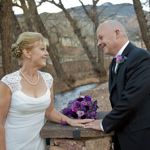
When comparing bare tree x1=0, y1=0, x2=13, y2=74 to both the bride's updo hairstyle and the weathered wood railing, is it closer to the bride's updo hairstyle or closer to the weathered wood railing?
the bride's updo hairstyle

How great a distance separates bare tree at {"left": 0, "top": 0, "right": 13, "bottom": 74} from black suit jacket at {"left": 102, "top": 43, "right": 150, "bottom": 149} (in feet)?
18.9

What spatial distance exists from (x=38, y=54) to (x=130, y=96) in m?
0.86

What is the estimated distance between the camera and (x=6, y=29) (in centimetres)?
911

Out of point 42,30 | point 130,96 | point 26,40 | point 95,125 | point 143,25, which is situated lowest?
point 42,30

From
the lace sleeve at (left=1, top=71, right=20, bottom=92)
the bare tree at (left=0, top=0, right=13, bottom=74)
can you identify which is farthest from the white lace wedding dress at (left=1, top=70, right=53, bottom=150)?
the bare tree at (left=0, top=0, right=13, bottom=74)

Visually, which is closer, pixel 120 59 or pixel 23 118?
pixel 120 59

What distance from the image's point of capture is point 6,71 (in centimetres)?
949

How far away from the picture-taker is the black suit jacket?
3072 millimetres

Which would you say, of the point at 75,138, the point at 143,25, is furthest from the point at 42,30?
the point at 75,138

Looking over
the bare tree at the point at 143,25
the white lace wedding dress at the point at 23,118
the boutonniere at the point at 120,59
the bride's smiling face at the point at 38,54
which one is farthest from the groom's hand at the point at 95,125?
the bare tree at the point at 143,25

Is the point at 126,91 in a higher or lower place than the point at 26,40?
lower

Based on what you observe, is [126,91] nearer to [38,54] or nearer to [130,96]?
[130,96]

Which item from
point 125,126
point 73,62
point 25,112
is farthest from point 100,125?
point 73,62

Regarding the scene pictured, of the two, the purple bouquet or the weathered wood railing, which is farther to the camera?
the purple bouquet
